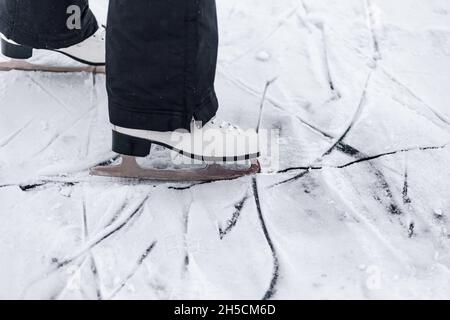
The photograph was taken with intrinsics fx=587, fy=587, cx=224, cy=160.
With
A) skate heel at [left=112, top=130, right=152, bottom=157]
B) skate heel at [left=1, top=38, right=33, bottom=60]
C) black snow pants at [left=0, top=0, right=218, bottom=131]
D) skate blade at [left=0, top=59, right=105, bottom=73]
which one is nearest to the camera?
black snow pants at [left=0, top=0, right=218, bottom=131]

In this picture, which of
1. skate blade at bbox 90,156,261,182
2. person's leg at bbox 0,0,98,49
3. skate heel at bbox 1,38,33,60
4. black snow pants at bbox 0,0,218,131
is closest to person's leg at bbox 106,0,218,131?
black snow pants at bbox 0,0,218,131

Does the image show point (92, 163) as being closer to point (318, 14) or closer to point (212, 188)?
point (212, 188)

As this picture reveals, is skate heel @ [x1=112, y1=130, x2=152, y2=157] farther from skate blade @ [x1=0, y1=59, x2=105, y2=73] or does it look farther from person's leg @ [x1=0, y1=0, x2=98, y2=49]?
skate blade @ [x1=0, y1=59, x2=105, y2=73]

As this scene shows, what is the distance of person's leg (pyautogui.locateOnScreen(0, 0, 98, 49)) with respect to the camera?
1.49m

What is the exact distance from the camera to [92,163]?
4.91 ft

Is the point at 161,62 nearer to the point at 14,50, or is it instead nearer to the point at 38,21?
the point at 38,21

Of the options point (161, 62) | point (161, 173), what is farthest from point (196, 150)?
point (161, 62)

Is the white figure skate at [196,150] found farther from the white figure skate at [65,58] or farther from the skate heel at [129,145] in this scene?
the white figure skate at [65,58]

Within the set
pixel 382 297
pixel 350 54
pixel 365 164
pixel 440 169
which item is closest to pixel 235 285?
pixel 382 297

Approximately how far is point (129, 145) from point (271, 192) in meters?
0.36

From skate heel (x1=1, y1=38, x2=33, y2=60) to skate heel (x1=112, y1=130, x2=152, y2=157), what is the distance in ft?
1.75

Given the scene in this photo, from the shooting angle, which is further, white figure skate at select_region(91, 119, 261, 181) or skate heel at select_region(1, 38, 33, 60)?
skate heel at select_region(1, 38, 33, 60)

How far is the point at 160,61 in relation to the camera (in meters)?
1.20

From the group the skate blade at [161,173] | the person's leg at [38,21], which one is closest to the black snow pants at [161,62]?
the skate blade at [161,173]
